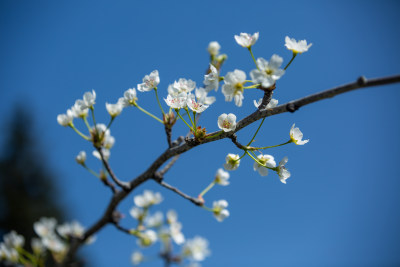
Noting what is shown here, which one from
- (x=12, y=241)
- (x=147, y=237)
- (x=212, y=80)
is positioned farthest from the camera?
(x=12, y=241)

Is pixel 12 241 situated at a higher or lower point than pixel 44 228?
lower

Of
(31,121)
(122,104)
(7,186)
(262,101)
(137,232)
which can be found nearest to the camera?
(262,101)

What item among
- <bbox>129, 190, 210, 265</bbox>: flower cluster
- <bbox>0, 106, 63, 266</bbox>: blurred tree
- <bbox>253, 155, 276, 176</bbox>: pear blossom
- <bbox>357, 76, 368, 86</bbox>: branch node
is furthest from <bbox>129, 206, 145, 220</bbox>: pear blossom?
<bbox>0, 106, 63, 266</bbox>: blurred tree

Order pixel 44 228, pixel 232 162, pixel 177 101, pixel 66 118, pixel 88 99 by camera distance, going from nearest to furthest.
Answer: pixel 177 101 → pixel 232 162 → pixel 88 99 → pixel 66 118 → pixel 44 228

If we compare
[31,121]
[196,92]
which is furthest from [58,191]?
[196,92]

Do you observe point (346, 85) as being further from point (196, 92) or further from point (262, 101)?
point (196, 92)

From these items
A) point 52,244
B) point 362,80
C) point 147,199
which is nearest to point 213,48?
point 362,80

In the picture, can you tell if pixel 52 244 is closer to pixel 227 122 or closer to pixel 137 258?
pixel 137 258
